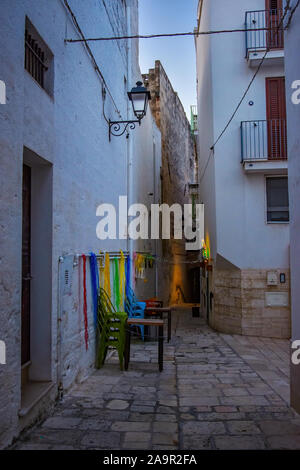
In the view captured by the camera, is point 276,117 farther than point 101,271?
Yes

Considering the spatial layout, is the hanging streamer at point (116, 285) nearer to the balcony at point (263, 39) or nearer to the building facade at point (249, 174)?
the building facade at point (249, 174)

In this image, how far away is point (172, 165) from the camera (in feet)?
64.2

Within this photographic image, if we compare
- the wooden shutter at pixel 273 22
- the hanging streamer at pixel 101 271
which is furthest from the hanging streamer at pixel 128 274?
Result: the wooden shutter at pixel 273 22

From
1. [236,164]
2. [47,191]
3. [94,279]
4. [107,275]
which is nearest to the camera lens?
[47,191]

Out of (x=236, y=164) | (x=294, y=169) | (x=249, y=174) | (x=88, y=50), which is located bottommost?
(x=294, y=169)

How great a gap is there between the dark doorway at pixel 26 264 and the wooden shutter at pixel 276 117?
740 cm

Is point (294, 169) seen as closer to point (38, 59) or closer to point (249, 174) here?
point (38, 59)

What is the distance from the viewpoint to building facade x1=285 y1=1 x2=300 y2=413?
4.14 meters

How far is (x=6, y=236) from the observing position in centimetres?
295

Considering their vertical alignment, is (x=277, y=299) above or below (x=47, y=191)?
below

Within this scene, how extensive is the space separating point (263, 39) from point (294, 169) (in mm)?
7386

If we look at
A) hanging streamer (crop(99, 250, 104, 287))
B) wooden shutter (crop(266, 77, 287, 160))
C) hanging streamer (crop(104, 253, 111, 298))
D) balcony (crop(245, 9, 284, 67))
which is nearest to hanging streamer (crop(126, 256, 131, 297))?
hanging streamer (crop(104, 253, 111, 298))

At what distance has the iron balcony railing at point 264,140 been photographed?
9773mm

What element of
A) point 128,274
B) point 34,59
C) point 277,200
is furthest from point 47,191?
point 277,200
